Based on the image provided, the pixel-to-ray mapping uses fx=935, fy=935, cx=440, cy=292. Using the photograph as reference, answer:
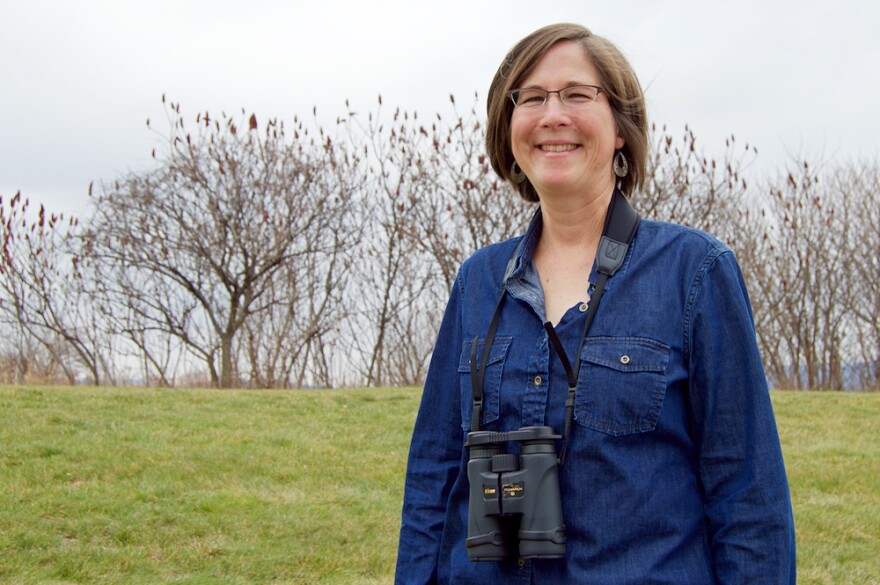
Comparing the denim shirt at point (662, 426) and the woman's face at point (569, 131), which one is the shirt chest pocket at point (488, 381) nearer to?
the denim shirt at point (662, 426)

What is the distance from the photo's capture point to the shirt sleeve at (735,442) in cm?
164

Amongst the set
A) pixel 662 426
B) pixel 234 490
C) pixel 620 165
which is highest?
pixel 620 165

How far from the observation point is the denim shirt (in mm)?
1655

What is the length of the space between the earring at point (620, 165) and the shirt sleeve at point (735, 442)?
35 cm

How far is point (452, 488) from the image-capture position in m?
2.01

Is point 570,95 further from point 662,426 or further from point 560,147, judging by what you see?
point 662,426

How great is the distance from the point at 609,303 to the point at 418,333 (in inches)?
548

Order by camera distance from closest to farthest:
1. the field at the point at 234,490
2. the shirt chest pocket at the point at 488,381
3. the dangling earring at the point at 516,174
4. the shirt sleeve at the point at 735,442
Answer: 1. the shirt sleeve at the point at 735,442
2. the shirt chest pocket at the point at 488,381
3. the dangling earring at the point at 516,174
4. the field at the point at 234,490

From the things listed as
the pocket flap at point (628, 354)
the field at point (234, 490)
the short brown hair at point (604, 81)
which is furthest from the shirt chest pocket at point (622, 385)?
the field at point (234, 490)

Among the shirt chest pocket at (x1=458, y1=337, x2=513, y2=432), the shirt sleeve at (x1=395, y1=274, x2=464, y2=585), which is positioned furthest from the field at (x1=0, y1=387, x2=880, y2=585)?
the shirt chest pocket at (x1=458, y1=337, x2=513, y2=432)

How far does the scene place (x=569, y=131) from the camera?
1.91 m

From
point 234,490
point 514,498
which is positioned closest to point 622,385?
point 514,498

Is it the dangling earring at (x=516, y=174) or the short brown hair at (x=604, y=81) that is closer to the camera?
the short brown hair at (x=604, y=81)

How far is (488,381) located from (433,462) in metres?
0.33
